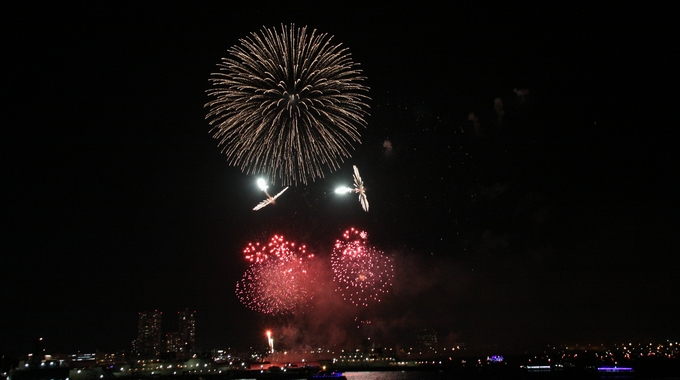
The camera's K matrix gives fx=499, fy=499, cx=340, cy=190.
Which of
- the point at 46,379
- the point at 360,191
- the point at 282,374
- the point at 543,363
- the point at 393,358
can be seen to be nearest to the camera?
the point at 360,191

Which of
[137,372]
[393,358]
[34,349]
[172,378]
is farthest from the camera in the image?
[393,358]

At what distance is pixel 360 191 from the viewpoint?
35.0 meters

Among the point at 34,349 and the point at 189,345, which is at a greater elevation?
the point at 189,345

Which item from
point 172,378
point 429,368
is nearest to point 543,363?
point 429,368

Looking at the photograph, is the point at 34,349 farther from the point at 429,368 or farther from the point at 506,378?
the point at 429,368

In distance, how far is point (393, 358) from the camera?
16612 centimetres

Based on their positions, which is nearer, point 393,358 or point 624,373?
point 624,373

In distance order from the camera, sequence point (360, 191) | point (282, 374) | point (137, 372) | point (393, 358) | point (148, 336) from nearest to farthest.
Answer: point (360, 191), point (137, 372), point (282, 374), point (393, 358), point (148, 336)

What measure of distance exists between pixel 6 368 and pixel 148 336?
147 metres

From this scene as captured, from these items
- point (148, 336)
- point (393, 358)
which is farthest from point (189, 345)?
point (393, 358)

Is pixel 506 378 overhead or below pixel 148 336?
below

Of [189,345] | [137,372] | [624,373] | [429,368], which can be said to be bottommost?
[624,373]

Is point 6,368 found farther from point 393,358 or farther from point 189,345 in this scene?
point 189,345

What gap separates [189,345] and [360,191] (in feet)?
606
